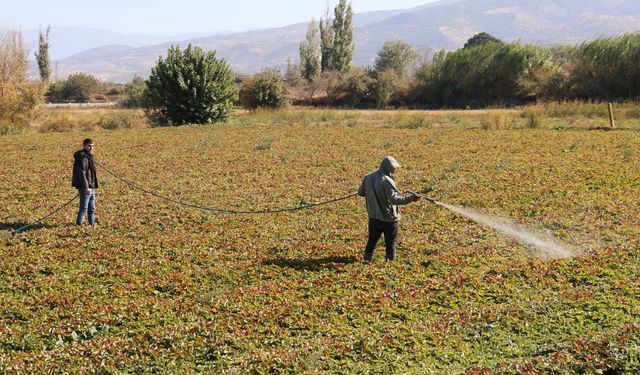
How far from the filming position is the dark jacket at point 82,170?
15.2 meters

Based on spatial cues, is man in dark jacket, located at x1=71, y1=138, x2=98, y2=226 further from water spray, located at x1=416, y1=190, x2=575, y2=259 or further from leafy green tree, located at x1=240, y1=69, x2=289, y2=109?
leafy green tree, located at x1=240, y1=69, x2=289, y2=109

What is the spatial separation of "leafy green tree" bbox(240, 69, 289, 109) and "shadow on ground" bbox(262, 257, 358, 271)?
153ft

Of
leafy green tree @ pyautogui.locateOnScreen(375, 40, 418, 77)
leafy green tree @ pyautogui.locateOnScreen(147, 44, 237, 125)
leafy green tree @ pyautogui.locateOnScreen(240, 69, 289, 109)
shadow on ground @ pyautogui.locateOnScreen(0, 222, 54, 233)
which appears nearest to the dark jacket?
shadow on ground @ pyautogui.locateOnScreen(0, 222, 54, 233)

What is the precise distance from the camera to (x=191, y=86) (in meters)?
45.9

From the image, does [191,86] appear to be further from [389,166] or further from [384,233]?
[384,233]

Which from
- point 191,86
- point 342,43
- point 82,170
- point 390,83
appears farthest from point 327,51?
point 82,170

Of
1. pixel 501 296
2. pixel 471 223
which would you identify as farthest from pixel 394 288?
pixel 471 223

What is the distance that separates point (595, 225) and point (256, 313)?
9.18 metres

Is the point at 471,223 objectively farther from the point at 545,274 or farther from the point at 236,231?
the point at 236,231

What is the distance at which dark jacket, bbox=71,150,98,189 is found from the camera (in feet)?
50.0

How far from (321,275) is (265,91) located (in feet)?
158

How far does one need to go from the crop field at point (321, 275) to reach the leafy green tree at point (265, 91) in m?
34.3

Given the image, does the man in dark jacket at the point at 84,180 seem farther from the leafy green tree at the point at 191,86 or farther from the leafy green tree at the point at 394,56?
the leafy green tree at the point at 394,56

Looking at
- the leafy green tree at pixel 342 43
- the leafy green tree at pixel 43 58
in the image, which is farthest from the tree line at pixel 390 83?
the leafy green tree at pixel 43 58
